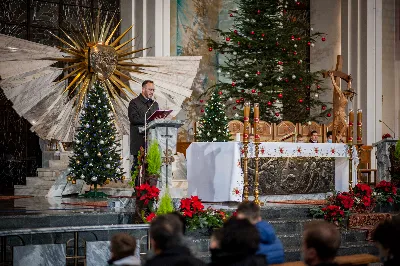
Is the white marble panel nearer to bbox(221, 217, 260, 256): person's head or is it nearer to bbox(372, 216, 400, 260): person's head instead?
bbox(221, 217, 260, 256): person's head

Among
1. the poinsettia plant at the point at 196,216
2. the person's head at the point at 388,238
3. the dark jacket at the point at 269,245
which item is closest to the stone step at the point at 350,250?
the poinsettia plant at the point at 196,216

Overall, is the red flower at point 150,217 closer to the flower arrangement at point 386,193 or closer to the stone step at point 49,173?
the flower arrangement at point 386,193

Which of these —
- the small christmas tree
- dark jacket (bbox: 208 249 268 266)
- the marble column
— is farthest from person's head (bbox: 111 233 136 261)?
the small christmas tree

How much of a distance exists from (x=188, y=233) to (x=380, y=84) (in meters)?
12.2

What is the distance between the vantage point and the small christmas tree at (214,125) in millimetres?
16922

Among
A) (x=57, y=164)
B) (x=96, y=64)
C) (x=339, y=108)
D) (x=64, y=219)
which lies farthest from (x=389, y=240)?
(x=96, y=64)

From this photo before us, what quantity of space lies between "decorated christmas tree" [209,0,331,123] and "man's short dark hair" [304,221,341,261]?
1390 cm

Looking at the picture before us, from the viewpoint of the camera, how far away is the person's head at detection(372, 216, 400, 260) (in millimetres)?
5243

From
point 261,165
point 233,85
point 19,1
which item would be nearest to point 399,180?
point 261,165

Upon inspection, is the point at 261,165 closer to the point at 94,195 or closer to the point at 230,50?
the point at 94,195

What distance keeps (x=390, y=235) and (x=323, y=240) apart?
55 centimetres

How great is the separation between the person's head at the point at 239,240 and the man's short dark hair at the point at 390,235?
0.86 metres

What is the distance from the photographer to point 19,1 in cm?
1803

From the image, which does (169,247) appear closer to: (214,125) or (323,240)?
(323,240)
